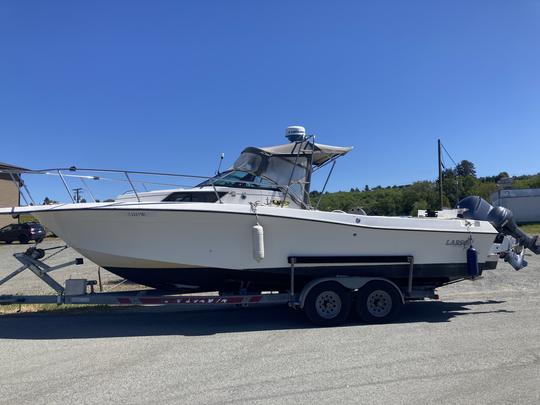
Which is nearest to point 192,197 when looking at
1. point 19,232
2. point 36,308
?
point 36,308

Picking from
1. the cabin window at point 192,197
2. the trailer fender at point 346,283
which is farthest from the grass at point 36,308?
the trailer fender at point 346,283

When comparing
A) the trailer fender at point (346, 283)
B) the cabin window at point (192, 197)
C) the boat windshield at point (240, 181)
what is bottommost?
the trailer fender at point (346, 283)

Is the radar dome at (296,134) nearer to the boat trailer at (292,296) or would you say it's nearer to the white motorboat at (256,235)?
the white motorboat at (256,235)

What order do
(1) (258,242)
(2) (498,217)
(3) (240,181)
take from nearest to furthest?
(1) (258,242)
(3) (240,181)
(2) (498,217)

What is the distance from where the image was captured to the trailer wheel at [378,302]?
281 inches

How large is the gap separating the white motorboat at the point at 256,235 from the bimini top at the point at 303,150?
2 cm

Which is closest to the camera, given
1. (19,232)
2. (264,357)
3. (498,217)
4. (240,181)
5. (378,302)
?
(264,357)

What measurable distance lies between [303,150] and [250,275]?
2.42m

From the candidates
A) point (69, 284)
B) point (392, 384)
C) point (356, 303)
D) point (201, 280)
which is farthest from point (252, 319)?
point (392, 384)

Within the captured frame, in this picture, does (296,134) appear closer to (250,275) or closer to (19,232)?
(250,275)

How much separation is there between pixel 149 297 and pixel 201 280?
0.79m

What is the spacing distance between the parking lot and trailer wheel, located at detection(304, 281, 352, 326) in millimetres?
206

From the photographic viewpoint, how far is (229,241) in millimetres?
6730

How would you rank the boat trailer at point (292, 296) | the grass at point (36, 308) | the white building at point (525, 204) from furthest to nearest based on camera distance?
the white building at point (525, 204), the grass at point (36, 308), the boat trailer at point (292, 296)
